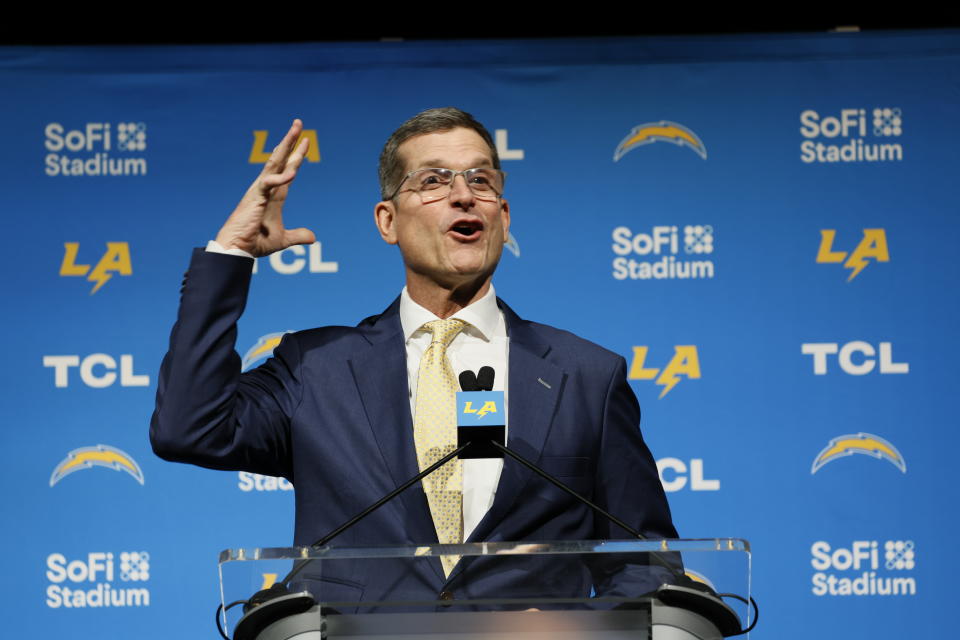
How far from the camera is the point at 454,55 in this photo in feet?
12.4

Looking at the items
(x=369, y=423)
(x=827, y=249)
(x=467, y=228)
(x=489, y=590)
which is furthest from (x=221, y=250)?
(x=827, y=249)

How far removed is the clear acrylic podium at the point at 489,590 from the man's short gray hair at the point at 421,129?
3.62 feet

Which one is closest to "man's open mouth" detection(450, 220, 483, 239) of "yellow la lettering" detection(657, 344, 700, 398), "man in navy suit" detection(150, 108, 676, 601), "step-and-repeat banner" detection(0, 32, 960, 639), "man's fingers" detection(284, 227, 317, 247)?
"man in navy suit" detection(150, 108, 676, 601)

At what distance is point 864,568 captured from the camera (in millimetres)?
3590

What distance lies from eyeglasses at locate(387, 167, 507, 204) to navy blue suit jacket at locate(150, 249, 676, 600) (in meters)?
0.25

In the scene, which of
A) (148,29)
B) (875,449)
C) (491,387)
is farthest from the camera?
(148,29)

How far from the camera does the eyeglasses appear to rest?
2389 millimetres

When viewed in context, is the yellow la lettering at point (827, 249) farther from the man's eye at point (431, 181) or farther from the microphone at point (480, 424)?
the microphone at point (480, 424)

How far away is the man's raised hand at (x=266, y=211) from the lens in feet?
6.88


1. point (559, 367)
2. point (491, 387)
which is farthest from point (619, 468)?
point (491, 387)

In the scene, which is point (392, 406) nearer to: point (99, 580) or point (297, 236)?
point (297, 236)

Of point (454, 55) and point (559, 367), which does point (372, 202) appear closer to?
point (454, 55)

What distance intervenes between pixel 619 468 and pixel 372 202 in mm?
1758

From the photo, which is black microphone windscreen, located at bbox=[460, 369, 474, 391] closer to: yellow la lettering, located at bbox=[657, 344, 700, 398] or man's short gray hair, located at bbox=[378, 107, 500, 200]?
man's short gray hair, located at bbox=[378, 107, 500, 200]
